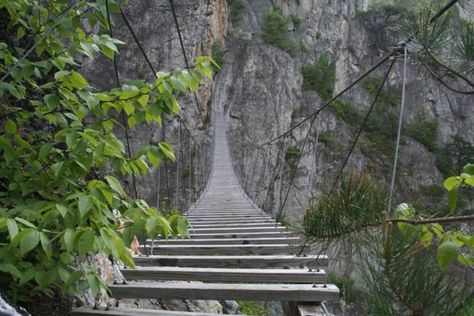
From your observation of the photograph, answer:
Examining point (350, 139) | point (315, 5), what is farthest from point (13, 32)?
point (315, 5)

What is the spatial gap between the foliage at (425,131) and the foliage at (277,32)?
16.5 feet

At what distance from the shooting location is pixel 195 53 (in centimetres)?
1180

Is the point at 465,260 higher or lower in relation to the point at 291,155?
higher

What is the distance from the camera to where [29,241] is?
2.24ft

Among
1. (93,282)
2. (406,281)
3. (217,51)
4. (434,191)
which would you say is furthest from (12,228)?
(434,191)

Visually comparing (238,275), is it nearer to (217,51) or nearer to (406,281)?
(406,281)

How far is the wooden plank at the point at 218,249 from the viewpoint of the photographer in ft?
6.26

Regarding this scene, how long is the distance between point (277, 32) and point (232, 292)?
48.4 feet

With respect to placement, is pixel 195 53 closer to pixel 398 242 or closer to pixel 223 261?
pixel 223 261

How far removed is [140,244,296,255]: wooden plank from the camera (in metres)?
1.91

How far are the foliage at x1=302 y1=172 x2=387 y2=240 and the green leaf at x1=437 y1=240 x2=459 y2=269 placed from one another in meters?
0.11

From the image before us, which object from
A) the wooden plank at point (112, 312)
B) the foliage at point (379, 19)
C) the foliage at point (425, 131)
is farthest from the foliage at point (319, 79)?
the wooden plank at point (112, 312)

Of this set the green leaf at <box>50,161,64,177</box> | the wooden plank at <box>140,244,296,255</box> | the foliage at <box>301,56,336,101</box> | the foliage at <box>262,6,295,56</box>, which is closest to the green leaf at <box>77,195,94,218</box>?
the green leaf at <box>50,161,64,177</box>

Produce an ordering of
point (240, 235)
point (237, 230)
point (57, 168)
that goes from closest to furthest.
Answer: point (57, 168) < point (240, 235) < point (237, 230)
